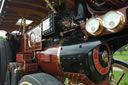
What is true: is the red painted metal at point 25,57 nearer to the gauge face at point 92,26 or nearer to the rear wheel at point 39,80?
the rear wheel at point 39,80

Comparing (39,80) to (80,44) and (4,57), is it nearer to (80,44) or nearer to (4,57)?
(80,44)

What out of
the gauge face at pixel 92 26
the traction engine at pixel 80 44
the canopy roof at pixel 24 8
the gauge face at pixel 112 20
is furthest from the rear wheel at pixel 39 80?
the canopy roof at pixel 24 8

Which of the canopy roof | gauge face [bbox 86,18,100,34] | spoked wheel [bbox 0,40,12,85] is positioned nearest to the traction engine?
gauge face [bbox 86,18,100,34]

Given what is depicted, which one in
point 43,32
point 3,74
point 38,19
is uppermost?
point 38,19

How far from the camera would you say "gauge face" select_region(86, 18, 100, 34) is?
53.0 inches

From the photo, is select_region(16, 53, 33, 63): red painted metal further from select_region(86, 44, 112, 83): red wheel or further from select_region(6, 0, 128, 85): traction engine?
Result: select_region(86, 44, 112, 83): red wheel

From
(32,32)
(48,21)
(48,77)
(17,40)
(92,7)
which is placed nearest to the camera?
(92,7)

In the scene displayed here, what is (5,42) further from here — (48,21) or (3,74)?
(48,21)

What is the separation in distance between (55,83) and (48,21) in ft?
2.95

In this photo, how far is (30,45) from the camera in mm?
2371

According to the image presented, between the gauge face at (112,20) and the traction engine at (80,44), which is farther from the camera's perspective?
the traction engine at (80,44)

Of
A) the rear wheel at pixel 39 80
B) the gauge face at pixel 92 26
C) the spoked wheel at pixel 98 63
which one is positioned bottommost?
the rear wheel at pixel 39 80

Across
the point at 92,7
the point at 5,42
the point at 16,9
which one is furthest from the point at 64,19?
the point at 5,42

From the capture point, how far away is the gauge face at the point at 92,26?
135 cm
